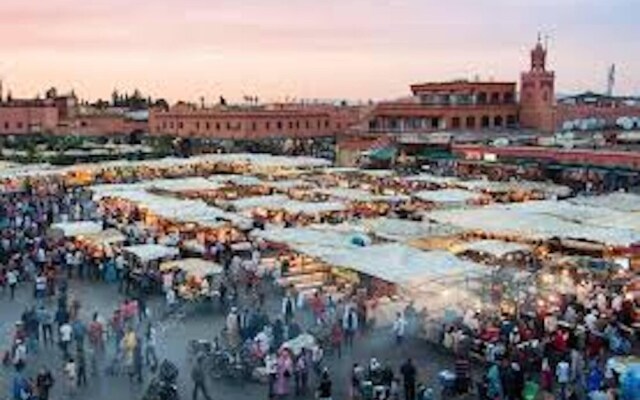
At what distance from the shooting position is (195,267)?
18031 millimetres

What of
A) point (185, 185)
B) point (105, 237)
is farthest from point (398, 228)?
point (185, 185)

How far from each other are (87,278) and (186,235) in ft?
10.4

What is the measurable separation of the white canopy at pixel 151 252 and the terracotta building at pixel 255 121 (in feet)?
108

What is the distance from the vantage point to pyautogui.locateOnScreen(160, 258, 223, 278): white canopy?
17.8 meters

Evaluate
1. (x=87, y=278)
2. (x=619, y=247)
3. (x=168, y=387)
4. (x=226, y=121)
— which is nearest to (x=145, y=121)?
(x=226, y=121)

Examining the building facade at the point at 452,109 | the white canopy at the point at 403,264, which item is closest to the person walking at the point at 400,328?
the white canopy at the point at 403,264

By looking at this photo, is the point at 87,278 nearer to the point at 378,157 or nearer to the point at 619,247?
the point at 619,247

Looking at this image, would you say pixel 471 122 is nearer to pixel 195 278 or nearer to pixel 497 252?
pixel 497 252

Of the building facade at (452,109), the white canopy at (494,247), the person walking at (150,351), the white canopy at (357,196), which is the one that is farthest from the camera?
the building facade at (452,109)

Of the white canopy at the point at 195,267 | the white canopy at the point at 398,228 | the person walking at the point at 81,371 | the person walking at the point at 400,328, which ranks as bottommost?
the person walking at the point at 81,371

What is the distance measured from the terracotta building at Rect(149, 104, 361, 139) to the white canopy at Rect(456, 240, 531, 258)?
3434 centimetres

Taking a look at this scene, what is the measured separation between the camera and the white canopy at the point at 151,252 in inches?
745

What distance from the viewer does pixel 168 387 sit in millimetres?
12234

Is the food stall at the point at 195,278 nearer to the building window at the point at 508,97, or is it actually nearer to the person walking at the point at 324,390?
the person walking at the point at 324,390
